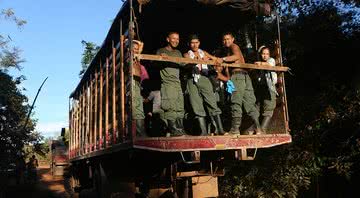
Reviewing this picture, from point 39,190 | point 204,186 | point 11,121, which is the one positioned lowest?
point 39,190

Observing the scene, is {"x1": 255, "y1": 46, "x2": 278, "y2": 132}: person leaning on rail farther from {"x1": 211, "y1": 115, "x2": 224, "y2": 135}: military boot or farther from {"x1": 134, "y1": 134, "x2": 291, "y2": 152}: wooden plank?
{"x1": 211, "y1": 115, "x2": 224, "y2": 135}: military boot

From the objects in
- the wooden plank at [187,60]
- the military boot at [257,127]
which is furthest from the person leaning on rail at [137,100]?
the military boot at [257,127]

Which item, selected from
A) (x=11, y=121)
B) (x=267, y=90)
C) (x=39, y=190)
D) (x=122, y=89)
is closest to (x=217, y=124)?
(x=267, y=90)

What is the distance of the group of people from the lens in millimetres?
5699

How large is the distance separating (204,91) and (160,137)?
103 centimetres

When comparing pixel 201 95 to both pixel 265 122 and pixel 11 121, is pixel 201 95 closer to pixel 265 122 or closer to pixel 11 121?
pixel 265 122

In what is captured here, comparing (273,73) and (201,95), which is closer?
(201,95)

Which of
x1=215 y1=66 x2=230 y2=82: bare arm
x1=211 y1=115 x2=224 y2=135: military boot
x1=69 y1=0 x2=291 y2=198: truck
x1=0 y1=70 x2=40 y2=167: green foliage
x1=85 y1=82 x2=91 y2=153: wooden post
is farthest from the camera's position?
x1=0 y1=70 x2=40 y2=167: green foliage

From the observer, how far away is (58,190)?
63.4ft

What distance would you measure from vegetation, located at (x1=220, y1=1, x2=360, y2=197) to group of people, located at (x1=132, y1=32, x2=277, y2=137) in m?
2.88

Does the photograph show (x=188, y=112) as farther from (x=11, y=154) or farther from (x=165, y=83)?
(x=11, y=154)

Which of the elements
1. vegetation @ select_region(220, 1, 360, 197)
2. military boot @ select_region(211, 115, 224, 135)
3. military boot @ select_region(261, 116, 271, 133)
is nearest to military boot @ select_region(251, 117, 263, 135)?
military boot @ select_region(261, 116, 271, 133)

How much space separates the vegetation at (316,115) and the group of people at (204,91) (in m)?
2.88

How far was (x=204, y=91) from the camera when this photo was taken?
19.7 ft
